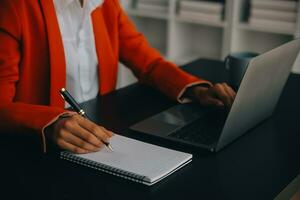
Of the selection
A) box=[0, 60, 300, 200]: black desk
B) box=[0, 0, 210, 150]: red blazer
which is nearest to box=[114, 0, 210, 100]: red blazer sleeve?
box=[0, 0, 210, 150]: red blazer

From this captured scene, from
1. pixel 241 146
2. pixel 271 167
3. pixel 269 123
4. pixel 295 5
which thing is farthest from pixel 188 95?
pixel 295 5

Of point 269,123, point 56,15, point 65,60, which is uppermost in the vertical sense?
point 56,15

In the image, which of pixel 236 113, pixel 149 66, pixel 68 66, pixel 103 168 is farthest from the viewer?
pixel 149 66

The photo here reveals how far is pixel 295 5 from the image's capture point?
2.80m

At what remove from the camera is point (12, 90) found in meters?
1.47

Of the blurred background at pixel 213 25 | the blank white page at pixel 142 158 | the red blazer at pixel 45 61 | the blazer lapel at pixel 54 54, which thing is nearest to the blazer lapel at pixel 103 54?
the red blazer at pixel 45 61

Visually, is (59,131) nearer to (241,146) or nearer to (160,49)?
(241,146)

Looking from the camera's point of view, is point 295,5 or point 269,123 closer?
point 269,123

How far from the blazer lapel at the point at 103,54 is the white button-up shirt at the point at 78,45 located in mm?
17

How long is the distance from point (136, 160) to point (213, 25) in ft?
6.82

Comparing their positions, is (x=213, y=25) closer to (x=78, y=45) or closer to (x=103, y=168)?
(x=78, y=45)

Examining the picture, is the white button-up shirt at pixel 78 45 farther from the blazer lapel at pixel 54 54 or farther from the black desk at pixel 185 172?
the black desk at pixel 185 172

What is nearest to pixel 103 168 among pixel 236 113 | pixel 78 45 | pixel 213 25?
pixel 236 113

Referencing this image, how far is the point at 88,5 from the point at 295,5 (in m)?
1.42
